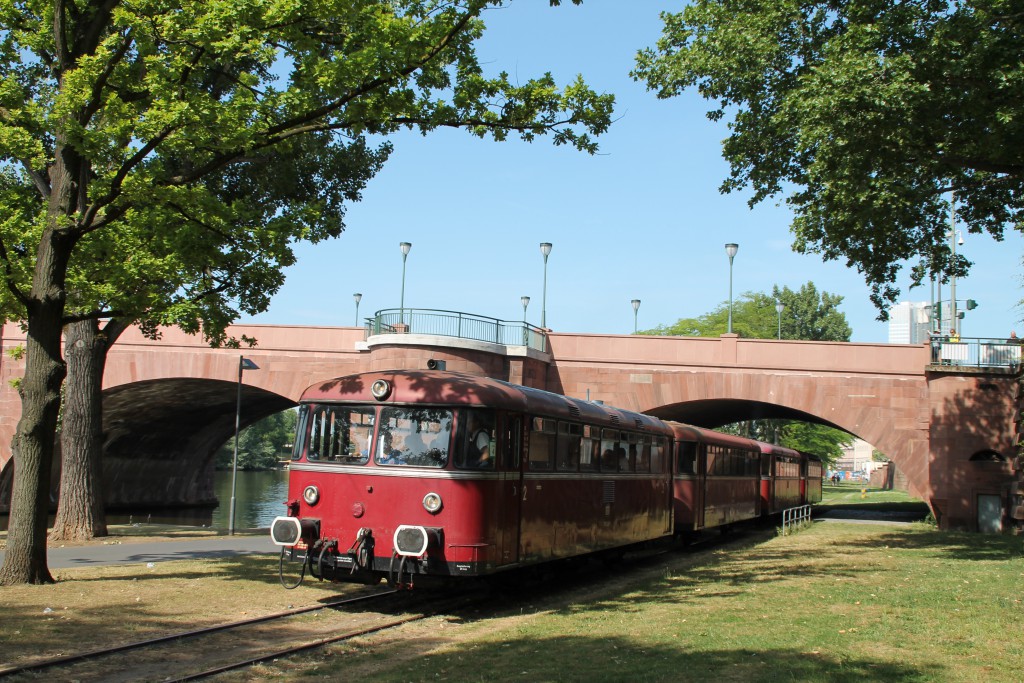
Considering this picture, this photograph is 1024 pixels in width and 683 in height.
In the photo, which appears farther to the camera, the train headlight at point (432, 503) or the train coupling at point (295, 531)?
the train coupling at point (295, 531)

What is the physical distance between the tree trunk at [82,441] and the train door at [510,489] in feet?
41.5

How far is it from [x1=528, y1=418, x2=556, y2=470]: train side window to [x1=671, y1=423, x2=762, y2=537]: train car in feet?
23.5

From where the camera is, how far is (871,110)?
51.4 ft

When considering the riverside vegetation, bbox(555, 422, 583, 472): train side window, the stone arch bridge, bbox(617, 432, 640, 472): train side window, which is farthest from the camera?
the stone arch bridge

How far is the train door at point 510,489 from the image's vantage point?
1176cm

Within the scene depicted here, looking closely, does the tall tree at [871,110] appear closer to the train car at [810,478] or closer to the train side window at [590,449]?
the train side window at [590,449]

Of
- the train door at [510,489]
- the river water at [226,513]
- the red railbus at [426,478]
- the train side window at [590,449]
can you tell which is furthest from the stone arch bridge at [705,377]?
the train door at [510,489]

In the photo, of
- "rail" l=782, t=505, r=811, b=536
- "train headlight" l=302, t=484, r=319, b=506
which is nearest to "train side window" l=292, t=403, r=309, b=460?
"train headlight" l=302, t=484, r=319, b=506

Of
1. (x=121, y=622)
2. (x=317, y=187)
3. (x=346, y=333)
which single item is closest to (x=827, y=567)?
(x=121, y=622)

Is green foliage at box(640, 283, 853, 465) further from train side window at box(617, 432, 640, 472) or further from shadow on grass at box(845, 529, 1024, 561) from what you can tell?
train side window at box(617, 432, 640, 472)

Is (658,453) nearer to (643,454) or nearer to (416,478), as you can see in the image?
(643,454)

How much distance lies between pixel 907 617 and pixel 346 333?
84.3 feet

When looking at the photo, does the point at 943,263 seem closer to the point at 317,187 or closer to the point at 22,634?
the point at 317,187

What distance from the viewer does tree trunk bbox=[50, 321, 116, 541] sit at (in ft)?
69.1
